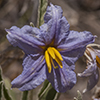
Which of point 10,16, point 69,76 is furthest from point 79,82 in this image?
point 69,76

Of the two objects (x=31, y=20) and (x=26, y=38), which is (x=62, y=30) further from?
(x=31, y=20)

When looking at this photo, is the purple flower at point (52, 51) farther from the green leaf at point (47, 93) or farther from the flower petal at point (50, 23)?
the green leaf at point (47, 93)

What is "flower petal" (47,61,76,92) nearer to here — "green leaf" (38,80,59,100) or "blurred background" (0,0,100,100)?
"green leaf" (38,80,59,100)

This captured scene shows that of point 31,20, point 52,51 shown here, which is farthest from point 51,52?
point 31,20

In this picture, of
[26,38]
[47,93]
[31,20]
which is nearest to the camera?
[26,38]

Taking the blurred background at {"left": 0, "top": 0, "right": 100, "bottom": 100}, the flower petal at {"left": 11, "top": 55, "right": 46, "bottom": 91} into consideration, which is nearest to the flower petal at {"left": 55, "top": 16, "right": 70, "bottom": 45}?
the flower petal at {"left": 11, "top": 55, "right": 46, "bottom": 91}

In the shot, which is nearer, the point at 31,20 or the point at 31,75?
the point at 31,75
